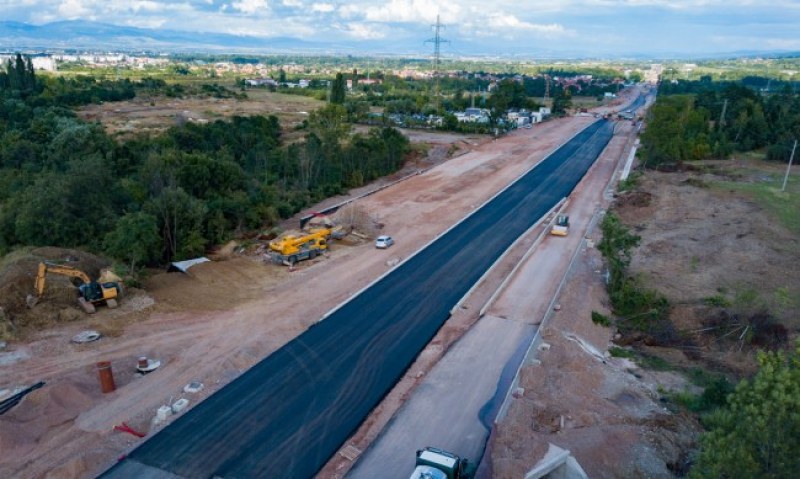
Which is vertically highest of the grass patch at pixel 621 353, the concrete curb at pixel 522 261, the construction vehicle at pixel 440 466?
the construction vehicle at pixel 440 466

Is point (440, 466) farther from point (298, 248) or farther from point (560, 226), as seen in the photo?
point (560, 226)

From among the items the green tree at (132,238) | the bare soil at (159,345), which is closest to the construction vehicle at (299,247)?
the bare soil at (159,345)

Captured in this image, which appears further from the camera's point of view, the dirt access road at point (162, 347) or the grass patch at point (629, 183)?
the grass patch at point (629, 183)

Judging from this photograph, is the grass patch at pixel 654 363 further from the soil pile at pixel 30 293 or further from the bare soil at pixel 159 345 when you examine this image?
the soil pile at pixel 30 293

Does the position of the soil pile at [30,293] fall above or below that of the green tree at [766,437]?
below

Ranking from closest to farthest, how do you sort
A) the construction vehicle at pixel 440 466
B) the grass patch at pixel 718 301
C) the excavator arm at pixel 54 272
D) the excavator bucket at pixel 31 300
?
the construction vehicle at pixel 440 466, the excavator bucket at pixel 31 300, the excavator arm at pixel 54 272, the grass patch at pixel 718 301

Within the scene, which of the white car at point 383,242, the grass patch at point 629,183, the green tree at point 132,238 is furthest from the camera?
A: the grass patch at point 629,183

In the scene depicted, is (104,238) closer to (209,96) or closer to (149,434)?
(149,434)

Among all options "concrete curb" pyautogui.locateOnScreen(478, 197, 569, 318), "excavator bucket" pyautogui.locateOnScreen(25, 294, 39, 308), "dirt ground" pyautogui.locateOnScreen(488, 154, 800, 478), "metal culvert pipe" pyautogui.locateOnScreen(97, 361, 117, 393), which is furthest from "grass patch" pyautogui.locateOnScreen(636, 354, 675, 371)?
"excavator bucket" pyautogui.locateOnScreen(25, 294, 39, 308)
